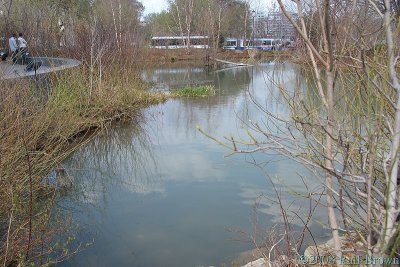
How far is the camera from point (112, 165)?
748 centimetres

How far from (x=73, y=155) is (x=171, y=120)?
12.7ft

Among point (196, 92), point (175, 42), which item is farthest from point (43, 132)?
point (175, 42)

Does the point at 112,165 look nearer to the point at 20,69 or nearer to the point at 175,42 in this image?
the point at 20,69

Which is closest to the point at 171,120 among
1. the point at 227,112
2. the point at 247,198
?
the point at 227,112

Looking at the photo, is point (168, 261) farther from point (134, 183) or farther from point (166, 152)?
point (166, 152)

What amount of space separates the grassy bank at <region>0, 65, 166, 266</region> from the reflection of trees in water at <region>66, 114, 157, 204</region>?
0.31 metres

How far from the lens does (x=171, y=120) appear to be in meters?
11.4

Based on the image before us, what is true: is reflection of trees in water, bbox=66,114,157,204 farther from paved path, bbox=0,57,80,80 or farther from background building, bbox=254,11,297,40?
background building, bbox=254,11,297,40

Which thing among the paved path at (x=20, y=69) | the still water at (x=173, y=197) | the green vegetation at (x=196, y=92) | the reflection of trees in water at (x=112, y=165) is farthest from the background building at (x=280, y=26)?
the green vegetation at (x=196, y=92)

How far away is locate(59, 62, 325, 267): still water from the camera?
4.39m

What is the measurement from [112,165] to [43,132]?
2.26 meters

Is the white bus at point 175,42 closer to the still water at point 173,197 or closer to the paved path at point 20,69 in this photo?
the paved path at point 20,69

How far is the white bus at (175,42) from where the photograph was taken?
38.1m

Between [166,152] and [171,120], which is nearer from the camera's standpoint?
[166,152]
